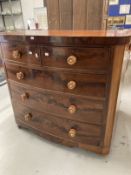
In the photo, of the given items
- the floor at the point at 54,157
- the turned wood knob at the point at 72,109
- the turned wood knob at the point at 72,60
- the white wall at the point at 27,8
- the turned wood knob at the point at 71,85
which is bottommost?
the floor at the point at 54,157

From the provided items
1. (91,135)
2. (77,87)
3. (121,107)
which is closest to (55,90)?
(77,87)

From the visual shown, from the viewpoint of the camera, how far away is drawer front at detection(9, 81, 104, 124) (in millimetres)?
969

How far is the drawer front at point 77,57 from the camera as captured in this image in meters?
0.81

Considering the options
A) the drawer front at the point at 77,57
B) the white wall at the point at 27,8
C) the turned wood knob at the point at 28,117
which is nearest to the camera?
the drawer front at the point at 77,57

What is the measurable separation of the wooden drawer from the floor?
55cm

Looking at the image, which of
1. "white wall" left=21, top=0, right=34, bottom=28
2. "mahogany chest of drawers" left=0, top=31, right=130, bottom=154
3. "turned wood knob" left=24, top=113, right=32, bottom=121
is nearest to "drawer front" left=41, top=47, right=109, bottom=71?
"mahogany chest of drawers" left=0, top=31, right=130, bottom=154

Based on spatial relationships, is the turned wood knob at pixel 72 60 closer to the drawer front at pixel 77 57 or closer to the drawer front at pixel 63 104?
the drawer front at pixel 77 57

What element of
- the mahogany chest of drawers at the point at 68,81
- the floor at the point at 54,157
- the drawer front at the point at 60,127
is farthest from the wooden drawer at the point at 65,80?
the floor at the point at 54,157

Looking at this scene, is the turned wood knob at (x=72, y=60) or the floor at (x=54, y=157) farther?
the floor at (x=54, y=157)

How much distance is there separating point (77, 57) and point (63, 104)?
1.17 ft

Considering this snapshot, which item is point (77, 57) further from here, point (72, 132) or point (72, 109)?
point (72, 132)

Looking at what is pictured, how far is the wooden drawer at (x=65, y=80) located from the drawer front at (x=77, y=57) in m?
0.05

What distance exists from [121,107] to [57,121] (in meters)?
0.98

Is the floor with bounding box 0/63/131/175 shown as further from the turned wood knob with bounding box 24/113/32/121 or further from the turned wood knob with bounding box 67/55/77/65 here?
the turned wood knob with bounding box 67/55/77/65
